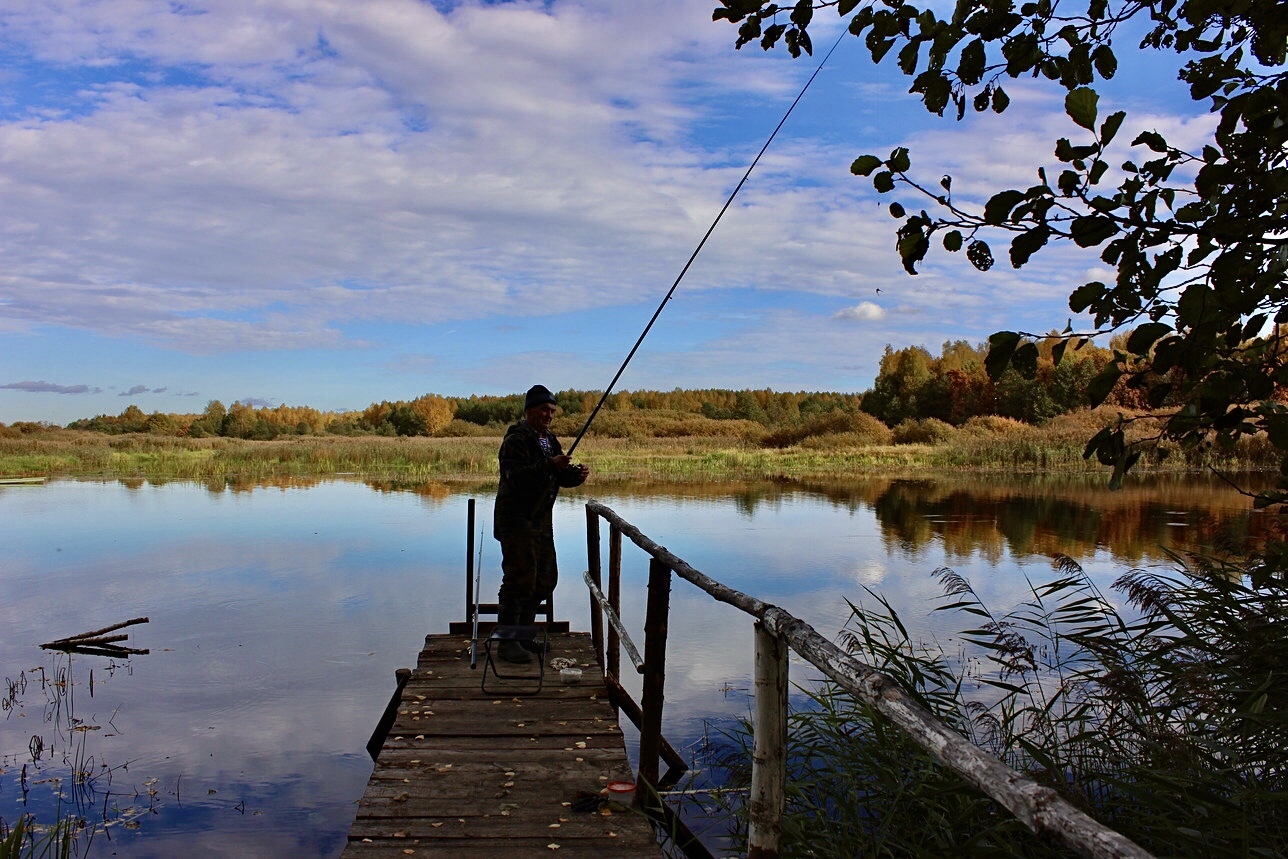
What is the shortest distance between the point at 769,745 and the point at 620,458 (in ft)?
109

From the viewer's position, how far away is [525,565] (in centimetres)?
648

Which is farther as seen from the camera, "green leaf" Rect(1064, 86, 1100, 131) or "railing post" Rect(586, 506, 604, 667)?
"railing post" Rect(586, 506, 604, 667)

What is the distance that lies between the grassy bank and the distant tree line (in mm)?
2953

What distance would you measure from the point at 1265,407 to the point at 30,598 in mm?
12986

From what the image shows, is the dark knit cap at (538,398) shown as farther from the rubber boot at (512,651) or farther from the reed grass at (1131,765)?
the reed grass at (1131,765)

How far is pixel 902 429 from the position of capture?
42.5m

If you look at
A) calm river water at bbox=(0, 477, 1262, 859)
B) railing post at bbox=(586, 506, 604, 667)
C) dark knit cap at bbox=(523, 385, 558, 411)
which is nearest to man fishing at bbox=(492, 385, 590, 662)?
dark knit cap at bbox=(523, 385, 558, 411)

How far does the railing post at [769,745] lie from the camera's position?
10.7ft

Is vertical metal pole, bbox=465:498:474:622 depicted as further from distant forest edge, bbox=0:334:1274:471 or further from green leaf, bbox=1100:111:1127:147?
distant forest edge, bbox=0:334:1274:471

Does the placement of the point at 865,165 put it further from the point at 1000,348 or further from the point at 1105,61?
the point at 1105,61

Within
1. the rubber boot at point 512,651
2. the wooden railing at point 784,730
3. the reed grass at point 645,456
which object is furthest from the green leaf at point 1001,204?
the reed grass at point 645,456

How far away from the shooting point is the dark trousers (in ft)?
21.1

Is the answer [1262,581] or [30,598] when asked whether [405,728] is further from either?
[30,598]

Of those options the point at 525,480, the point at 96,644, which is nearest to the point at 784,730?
the point at 525,480
